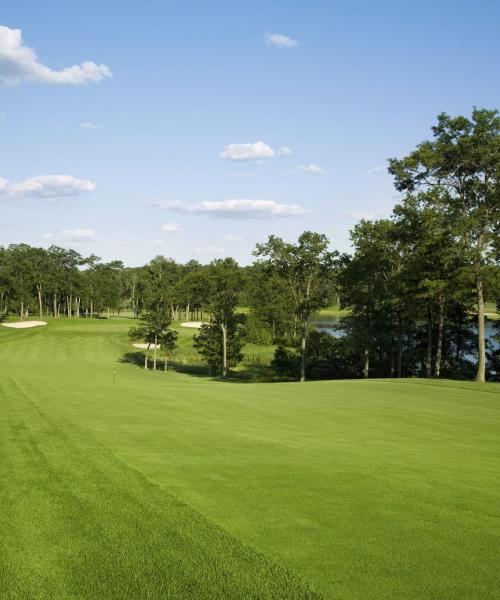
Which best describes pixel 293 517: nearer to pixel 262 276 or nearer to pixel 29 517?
pixel 29 517

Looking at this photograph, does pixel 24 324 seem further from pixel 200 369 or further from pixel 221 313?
pixel 221 313

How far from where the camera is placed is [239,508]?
782 centimetres

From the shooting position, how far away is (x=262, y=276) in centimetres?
5656

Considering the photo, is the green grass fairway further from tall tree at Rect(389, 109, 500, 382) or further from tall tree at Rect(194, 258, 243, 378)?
tall tree at Rect(194, 258, 243, 378)

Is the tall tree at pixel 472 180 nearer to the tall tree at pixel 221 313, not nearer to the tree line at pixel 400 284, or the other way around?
the tree line at pixel 400 284

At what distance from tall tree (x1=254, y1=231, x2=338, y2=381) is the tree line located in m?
0.10

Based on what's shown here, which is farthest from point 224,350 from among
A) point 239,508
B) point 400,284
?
point 239,508

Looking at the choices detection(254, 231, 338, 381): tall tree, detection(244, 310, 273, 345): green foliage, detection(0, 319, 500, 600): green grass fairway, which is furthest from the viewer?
detection(244, 310, 273, 345): green foliage

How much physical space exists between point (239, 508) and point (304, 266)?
4714cm

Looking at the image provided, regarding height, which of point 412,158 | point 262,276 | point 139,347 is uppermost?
point 412,158

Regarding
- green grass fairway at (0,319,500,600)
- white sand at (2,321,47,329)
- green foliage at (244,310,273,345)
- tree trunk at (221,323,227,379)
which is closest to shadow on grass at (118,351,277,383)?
tree trunk at (221,323,227,379)

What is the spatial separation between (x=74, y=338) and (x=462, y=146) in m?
58.5

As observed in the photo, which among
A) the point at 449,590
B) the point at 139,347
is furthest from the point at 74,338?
the point at 449,590

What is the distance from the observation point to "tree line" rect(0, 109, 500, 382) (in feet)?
118
